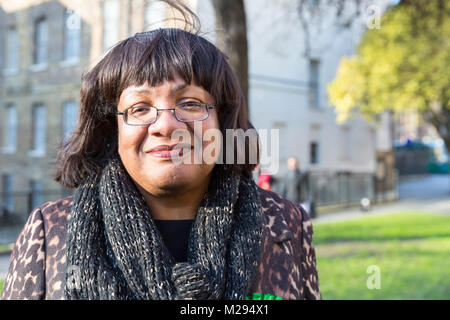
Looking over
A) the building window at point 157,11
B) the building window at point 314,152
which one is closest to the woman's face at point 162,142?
the building window at point 157,11

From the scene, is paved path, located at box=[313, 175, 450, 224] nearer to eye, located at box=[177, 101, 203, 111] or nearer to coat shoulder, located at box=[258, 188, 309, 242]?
coat shoulder, located at box=[258, 188, 309, 242]

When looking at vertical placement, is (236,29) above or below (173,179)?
above

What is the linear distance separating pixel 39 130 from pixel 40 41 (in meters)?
3.68

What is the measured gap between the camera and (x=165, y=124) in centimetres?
159

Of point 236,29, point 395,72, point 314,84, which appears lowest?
point 236,29

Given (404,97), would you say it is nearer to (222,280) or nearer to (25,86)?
(25,86)

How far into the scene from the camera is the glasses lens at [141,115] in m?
1.61

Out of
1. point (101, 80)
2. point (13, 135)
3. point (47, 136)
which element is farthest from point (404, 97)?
point (101, 80)

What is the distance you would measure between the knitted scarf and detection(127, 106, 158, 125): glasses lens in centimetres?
23

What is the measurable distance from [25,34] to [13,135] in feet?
14.5

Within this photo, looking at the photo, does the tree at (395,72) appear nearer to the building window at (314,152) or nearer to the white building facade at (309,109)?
the white building facade at (309,109)

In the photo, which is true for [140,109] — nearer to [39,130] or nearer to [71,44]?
[71,44]

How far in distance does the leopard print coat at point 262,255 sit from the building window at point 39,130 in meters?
19.2

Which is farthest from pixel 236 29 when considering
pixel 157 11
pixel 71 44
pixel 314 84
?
pixel 314 84
